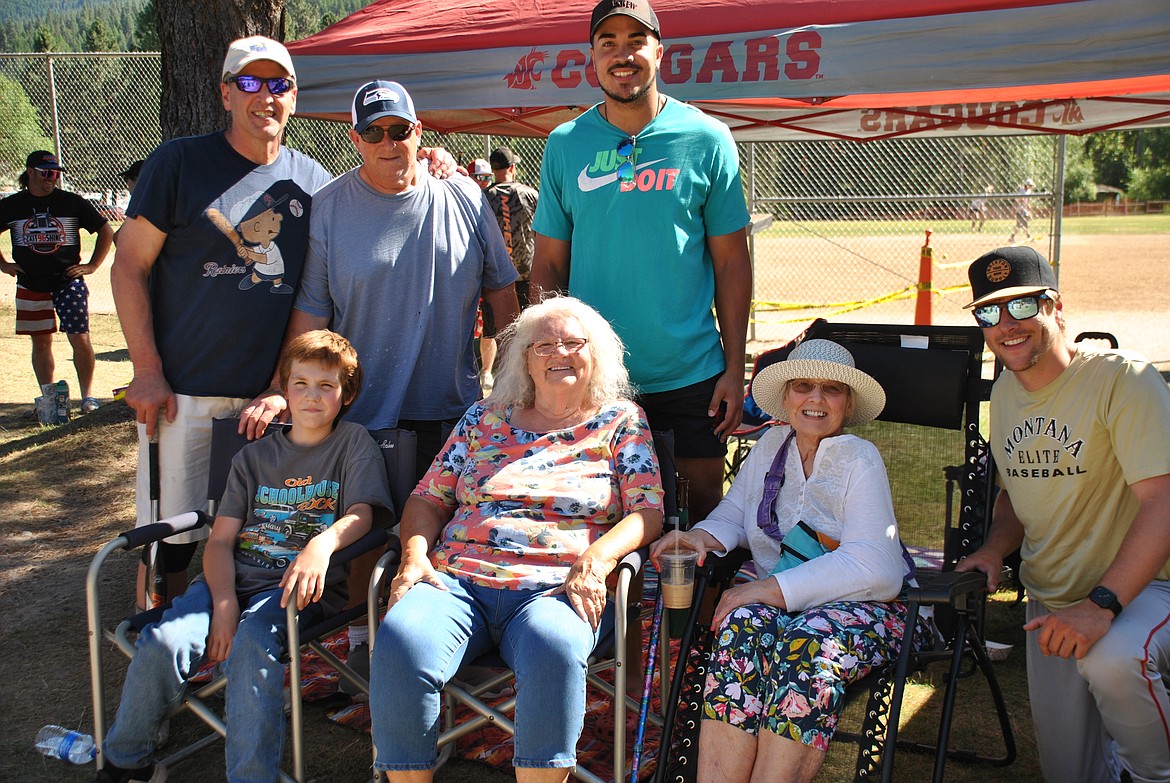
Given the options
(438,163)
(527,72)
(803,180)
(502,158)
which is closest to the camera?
(438,163)

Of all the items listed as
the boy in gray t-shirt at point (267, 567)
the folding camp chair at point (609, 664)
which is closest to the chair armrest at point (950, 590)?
the folding camp chair at point (609, 664)

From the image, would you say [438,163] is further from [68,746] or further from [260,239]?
[68,746]

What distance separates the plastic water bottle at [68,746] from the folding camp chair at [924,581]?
1.73m

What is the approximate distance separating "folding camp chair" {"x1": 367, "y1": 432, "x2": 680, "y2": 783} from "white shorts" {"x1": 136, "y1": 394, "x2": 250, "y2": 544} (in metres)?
0.82

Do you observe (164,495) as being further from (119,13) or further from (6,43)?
(119,13)

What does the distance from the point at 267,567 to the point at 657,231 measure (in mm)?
1531

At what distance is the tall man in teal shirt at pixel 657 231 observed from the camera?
3088 millimetres

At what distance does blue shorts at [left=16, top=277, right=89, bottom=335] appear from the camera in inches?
305

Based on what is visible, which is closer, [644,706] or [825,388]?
[644,706]

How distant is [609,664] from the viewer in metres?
2.86

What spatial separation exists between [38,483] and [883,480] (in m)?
5.36

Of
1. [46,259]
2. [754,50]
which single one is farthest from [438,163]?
[46,259]

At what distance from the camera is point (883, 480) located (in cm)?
270

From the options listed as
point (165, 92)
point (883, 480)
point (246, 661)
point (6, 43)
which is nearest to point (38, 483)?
point (165, 92)
